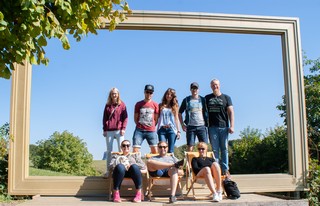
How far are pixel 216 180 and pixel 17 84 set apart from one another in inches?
144

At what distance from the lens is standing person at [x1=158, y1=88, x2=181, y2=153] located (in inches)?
265

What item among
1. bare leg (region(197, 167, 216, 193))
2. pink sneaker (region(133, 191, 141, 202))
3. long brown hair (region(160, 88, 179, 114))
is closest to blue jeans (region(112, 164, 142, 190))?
pink sneaker (region(133, 191, 141, 202))

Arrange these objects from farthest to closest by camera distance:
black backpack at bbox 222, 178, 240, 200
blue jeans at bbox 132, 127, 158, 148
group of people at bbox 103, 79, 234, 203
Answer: blue jeans at bbox 132, 127, 158, 148 → group of people at bbox 103, 79, 234, 203 → black backpack at bbox 222, 178, 240, 200

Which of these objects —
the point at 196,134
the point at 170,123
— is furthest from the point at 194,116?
the point at 170,123

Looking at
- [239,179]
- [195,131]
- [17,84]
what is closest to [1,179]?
[17,84]

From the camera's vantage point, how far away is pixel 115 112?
6.63 m

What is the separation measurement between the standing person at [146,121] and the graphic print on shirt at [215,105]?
2.96 ft

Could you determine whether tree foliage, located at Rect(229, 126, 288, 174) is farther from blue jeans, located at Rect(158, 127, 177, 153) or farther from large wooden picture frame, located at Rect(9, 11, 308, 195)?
blue jeans, located at Rect(158, 127, 177, 153)

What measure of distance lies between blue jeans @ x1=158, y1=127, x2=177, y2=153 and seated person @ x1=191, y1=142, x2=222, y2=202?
1.74ft

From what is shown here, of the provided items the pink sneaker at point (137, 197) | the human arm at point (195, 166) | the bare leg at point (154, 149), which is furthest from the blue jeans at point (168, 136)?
the pink sneaker at point (137, 197)

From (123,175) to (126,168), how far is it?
15 cm

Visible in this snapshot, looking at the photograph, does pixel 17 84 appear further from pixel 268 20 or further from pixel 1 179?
pixel 268 20

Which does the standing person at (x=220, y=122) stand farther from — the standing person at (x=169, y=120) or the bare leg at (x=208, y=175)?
the bare leg at (x=208, y=175)

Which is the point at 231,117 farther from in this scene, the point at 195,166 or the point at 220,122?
the point at 195,166
